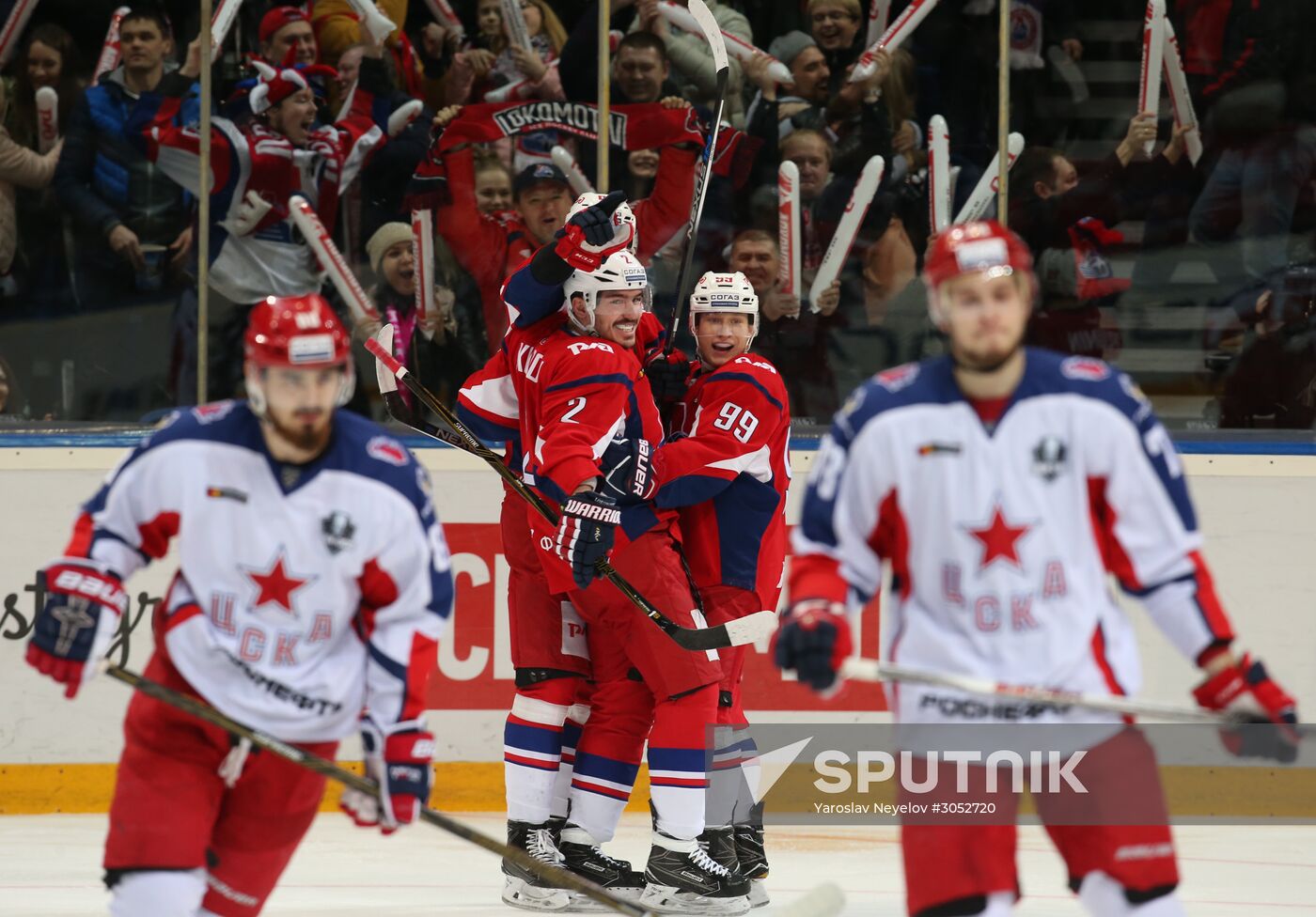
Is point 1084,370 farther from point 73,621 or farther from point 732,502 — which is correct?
point 732,502

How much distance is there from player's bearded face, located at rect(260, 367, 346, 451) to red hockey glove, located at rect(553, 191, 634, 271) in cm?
153

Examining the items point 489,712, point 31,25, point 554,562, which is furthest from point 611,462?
point 31,25

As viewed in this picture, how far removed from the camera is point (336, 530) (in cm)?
270

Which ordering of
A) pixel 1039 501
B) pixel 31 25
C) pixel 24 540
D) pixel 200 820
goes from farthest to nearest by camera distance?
1. pixel 31 25
2. pixel 24 540
3. pixel 200 820
4. pixel 1039 501

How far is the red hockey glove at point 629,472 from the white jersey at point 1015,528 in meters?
1.58

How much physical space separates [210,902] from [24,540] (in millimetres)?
2612

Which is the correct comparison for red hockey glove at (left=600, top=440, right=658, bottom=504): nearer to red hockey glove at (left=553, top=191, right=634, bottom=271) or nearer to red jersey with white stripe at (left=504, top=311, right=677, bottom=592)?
red jersey with white stripe at (left=504, top=311, right=677, bottom=592)

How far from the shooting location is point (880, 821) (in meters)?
5.27

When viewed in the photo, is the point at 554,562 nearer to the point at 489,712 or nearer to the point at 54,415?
the point at 489,712

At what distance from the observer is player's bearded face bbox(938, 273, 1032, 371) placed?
2.56 metres

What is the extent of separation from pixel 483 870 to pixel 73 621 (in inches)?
86.4

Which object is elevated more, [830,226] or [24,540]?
[830,226]

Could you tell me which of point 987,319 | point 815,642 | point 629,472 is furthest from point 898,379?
point 629,472

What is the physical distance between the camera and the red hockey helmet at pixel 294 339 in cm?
268
